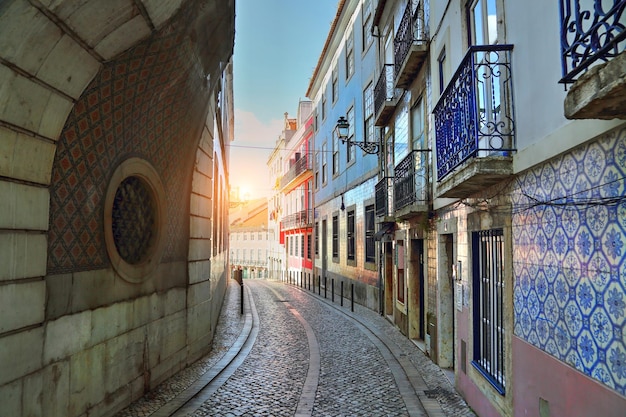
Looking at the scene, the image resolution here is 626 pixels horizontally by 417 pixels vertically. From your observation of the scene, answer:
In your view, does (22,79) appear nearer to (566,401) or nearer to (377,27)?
(566,401)

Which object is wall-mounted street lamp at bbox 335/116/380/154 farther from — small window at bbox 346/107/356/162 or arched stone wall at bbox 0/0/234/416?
arched stone wall at bbox 0/0/234/416

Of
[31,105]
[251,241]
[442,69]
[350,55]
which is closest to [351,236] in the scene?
[350,55]

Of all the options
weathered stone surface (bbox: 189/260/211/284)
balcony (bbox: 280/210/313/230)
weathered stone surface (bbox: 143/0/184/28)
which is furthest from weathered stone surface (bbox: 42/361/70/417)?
balcony (bbox: 280/210/313/230)

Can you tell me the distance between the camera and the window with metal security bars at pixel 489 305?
17.8 ft

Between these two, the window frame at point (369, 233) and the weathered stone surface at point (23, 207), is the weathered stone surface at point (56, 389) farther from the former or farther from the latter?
the window frame at point (369, 233)

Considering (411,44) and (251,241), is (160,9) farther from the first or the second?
(251,241)

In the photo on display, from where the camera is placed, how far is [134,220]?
6660 millimetres

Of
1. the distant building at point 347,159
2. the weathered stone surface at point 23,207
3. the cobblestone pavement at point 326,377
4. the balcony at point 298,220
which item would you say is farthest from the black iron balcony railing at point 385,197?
the balcony at point 298,220

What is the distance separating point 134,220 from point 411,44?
6149 mm

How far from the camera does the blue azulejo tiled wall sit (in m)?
3.00

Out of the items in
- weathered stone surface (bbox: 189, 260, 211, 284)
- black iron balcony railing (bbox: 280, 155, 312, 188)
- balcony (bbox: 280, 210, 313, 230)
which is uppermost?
black iron balcony railing (bbox: 280, 155, 312, 188)

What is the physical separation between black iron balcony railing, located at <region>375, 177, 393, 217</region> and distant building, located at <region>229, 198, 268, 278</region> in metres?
45.3

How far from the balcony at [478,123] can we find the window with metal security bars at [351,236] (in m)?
12.2

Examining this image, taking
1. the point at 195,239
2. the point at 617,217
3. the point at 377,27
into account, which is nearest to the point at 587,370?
the point at 617,217
